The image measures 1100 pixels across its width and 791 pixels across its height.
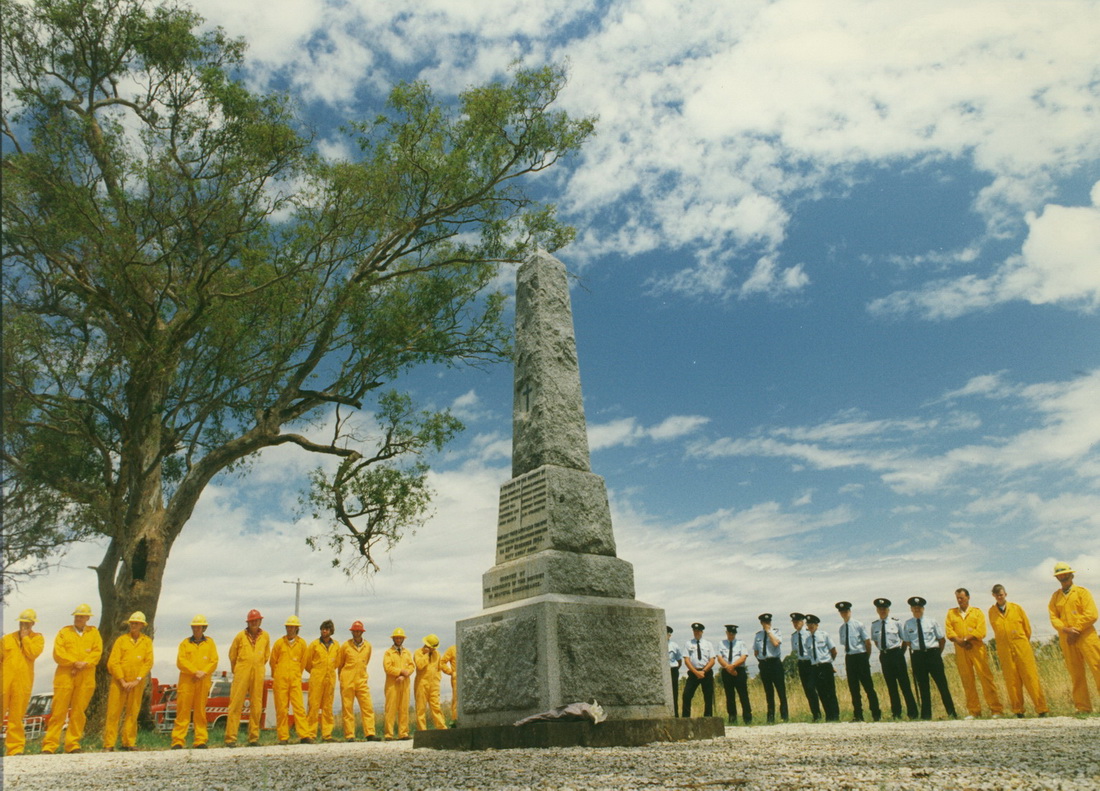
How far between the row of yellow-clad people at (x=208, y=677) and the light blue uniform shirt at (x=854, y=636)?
6.62m

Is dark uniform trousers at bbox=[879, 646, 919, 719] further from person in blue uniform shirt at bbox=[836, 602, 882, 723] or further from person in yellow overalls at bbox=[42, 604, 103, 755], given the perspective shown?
person in yellow overalls at bbox=[42, 604, 103, 755]

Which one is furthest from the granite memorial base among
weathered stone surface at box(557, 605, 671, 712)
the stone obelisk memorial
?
weathered stone surface at box(557, 605, 671, 712)

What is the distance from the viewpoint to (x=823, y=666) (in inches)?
462

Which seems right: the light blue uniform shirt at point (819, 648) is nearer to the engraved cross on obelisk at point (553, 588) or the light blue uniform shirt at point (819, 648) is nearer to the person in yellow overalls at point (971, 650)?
the person in yellow overalls at point (971, 650)

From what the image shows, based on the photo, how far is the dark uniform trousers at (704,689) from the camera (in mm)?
12398

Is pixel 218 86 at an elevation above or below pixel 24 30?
below

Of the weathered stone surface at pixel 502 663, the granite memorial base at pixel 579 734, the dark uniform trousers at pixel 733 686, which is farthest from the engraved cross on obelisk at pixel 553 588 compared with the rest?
the dark uniform trousers at pixel 733 686

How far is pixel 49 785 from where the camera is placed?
4.75m

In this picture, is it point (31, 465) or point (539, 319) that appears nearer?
point (539, 319)

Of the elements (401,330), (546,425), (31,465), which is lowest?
(546,425)

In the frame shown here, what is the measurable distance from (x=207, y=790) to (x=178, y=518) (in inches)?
466

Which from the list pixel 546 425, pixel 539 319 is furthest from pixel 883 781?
pixel 539 319

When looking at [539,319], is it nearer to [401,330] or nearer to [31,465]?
[401,330]

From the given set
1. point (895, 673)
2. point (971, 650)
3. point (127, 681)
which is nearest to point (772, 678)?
point (895, 673)
